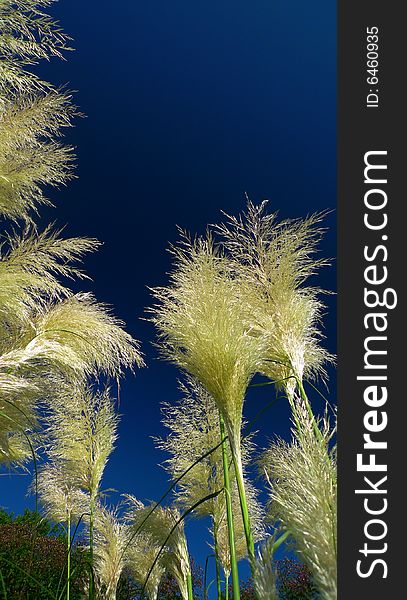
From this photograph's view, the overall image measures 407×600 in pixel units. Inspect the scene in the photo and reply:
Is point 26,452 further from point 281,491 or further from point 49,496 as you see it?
point 281,491

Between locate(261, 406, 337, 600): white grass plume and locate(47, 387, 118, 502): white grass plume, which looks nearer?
locate(261, 406, 337, 600): white grass plume

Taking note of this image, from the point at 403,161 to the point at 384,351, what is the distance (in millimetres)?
671

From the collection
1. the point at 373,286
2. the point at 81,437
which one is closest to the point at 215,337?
the point at 373,286

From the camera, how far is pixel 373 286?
1902 mm

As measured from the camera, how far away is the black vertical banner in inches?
60.1

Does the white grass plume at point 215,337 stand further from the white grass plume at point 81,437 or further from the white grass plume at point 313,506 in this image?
the white grass plume at point 81,437

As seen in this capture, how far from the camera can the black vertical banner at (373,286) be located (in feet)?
5.01

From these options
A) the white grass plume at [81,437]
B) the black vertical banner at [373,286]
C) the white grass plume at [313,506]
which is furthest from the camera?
the white grass plume at [81,437]

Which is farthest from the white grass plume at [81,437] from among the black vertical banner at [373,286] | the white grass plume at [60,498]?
the black vertical banner at [373,286]

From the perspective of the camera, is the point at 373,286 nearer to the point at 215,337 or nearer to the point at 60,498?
the point at 215,337

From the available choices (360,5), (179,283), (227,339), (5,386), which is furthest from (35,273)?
(360,5)

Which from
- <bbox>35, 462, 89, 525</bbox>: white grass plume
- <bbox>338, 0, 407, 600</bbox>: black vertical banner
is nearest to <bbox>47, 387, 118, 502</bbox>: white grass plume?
<bbox>35, 462, 89, 525</bbox>: white grass plume

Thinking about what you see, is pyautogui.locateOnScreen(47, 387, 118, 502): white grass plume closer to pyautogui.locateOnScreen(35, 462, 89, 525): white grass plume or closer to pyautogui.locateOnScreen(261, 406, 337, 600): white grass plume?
pyautogui.locateOnScreen(35, 462, 89, 525): white grass plume

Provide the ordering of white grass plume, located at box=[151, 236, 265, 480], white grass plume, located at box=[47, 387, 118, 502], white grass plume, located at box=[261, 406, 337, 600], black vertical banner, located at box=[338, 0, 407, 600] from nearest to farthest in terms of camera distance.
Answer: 1. white grass plume, located at box=[261, 406, 337, 600]
2. black vertical banner, located at box=[338, 0, 407, 600]
3. white grass plume, located at box=[151, 236, 265, 480]
4. white grass plume, located at box=[47, 387, 118, 502]
